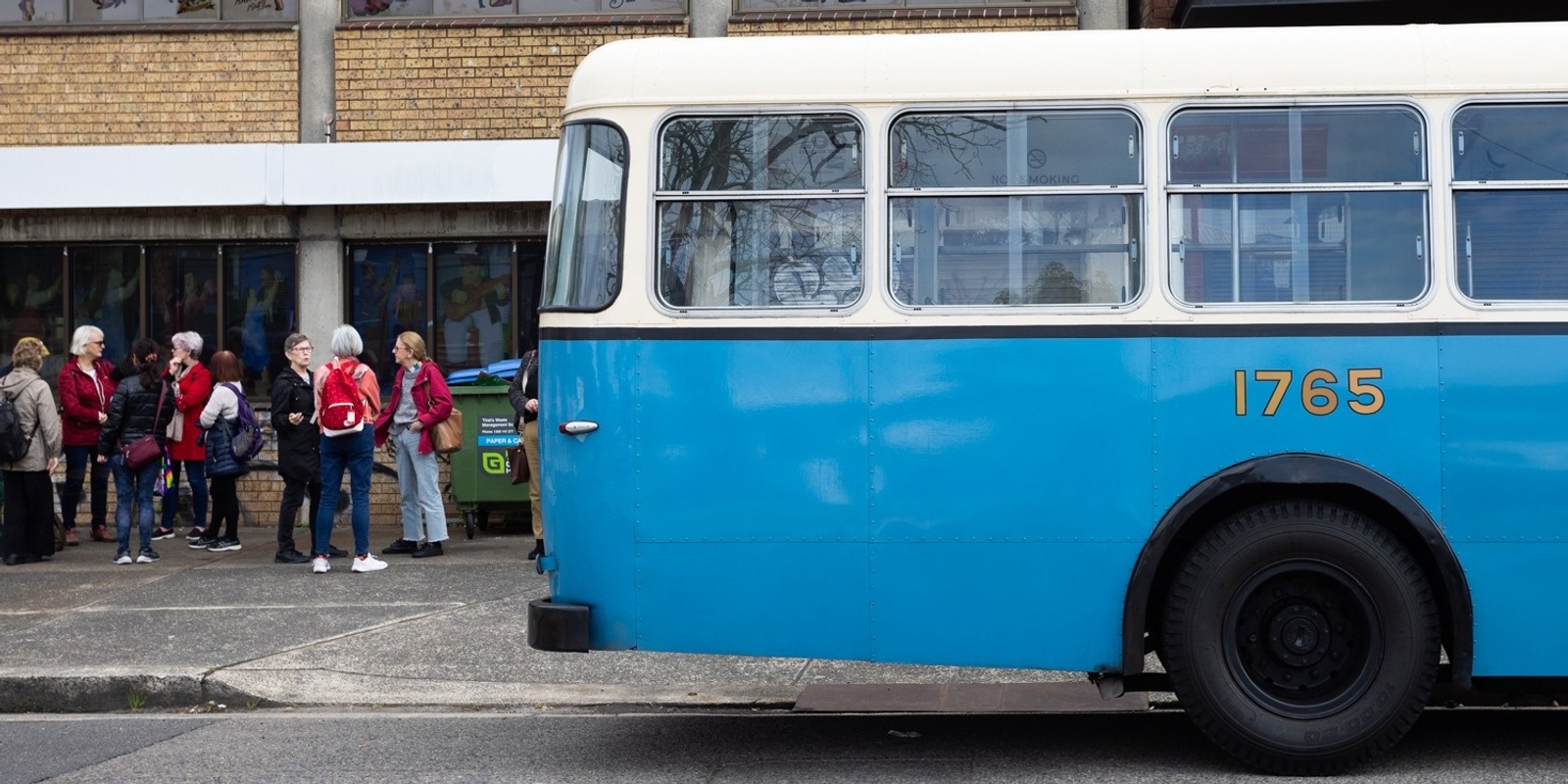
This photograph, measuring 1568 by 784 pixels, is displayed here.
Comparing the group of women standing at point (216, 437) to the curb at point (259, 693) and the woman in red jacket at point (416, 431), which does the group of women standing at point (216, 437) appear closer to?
the woman in red jacket at point (416, 431)

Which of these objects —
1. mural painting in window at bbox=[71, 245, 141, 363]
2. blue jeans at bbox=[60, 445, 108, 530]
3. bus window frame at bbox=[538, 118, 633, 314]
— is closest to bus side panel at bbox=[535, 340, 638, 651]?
bus window frame at bbox=[538, 118, 633, 314]

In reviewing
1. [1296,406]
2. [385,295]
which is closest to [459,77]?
[385,295]

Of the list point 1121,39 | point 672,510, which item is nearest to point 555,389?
point 672,510

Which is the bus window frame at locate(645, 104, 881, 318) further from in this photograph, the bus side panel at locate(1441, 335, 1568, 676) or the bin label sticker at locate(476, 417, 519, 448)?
the bin label sticker at locate(476, 417, 519, 448)

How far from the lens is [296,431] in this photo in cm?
1245

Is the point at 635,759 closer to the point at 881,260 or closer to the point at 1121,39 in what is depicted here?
the point at 881,260

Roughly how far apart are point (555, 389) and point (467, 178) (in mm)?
8691

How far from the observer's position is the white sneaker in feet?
40.2

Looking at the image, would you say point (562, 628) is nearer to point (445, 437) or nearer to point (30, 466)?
point (445, 437)

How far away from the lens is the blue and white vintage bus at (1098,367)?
21.0 ft

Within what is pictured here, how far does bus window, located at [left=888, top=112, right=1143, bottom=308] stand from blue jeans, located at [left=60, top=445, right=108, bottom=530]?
9.52 m

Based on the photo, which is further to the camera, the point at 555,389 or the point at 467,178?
the point at 467,178

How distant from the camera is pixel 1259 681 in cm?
652

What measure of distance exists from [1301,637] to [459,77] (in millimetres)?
10846
